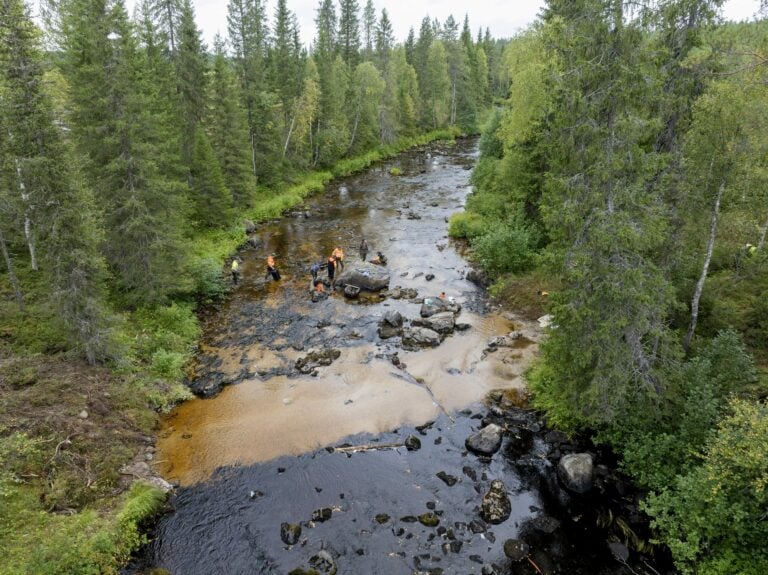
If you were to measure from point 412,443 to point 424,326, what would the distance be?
852 cm

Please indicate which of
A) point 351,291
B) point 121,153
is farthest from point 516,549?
point 121,153

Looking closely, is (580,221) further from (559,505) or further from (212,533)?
(212,533)

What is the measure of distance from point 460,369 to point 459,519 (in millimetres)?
8164

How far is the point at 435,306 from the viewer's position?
26406 millimetres

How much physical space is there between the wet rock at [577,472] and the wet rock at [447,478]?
11.6 ft

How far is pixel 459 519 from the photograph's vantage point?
13.8m

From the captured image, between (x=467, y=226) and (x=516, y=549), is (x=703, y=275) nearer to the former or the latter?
(x=516, y=549)

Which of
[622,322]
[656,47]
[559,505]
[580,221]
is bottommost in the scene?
[559,505]

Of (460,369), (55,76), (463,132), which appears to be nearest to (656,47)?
(460,369)

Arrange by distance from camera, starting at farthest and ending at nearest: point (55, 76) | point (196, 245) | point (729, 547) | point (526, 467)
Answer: point (196, 245), point (55, 76), point (526, 467), point (729, 547)

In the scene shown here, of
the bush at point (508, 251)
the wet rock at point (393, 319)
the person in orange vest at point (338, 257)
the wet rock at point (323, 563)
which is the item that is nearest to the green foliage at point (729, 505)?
the wet rock at point (323, 563)

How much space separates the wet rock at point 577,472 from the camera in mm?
14734

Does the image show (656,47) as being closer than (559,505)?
Yes

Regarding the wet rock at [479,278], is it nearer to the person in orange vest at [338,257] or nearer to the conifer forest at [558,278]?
the conifer forest at [558,278]
